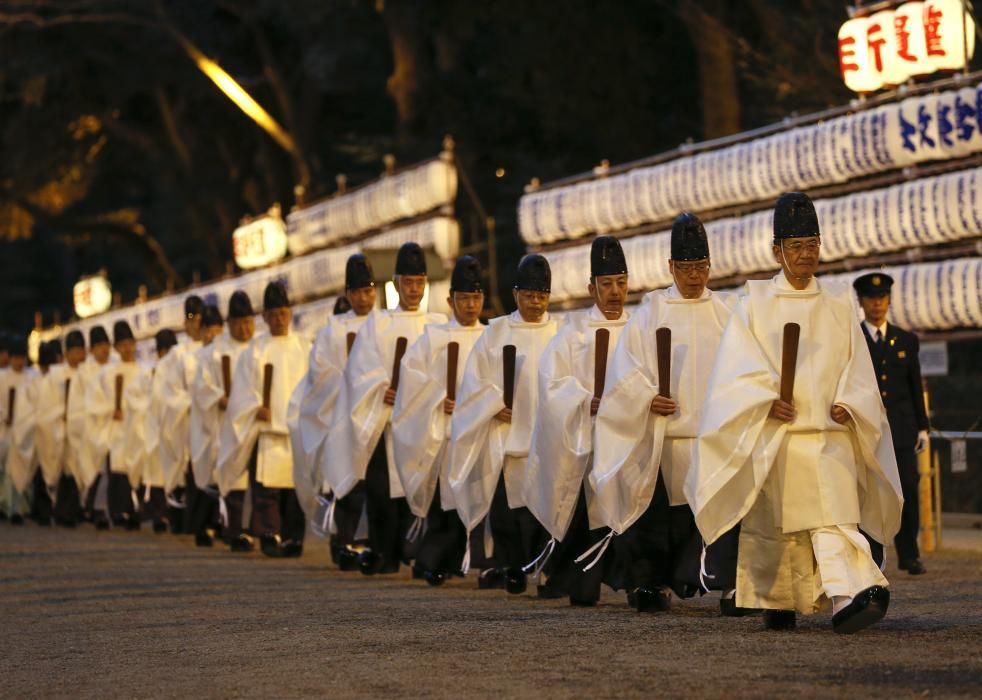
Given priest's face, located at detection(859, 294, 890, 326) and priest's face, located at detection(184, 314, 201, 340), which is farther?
priest's face, located at detection(184, 314, 201, 340)

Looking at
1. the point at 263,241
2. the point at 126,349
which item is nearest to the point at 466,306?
the point at 126,349

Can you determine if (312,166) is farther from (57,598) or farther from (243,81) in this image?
(57,598)

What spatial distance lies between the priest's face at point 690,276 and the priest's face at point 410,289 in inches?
160

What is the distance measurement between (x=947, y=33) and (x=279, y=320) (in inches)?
254

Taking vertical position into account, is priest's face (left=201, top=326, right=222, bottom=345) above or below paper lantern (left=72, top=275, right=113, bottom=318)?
below

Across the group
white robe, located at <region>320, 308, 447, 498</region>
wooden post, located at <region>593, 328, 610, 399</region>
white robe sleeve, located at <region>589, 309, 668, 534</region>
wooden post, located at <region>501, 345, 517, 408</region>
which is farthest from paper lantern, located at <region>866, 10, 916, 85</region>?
white robe sleeve, located at <region>589, 309, 668, 534</region>

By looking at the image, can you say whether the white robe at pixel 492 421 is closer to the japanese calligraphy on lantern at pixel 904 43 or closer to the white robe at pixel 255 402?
the white robe at pixel 255 402

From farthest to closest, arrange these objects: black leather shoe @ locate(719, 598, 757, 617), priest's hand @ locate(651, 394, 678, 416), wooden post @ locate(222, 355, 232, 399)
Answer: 1. wooden post @ locate(222, 355, 232, 399)
2. priest's hand @ locate(651, 394, 678, 416)
3. black leather shoe @ locate(719, 598, 757, 617)

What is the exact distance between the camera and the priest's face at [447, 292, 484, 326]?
45.8ft

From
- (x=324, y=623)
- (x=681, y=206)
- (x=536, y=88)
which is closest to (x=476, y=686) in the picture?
(x=324, y=623)

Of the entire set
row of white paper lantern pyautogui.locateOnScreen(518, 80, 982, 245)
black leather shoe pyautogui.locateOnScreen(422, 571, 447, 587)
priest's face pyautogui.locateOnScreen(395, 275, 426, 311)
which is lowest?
black leather shoe pyautogui.locateOnScreen(422, 571, 447, 587)

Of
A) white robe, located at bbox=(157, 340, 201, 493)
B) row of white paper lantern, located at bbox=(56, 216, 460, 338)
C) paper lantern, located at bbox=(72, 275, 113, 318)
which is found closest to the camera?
white robe, located at bbox=(157, 340, 201, 493)

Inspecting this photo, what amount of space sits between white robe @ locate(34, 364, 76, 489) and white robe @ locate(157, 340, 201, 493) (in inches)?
145

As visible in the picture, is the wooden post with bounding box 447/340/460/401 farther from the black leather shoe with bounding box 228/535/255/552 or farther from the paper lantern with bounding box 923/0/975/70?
the paper lantern with bounding box 923/0/975/70
